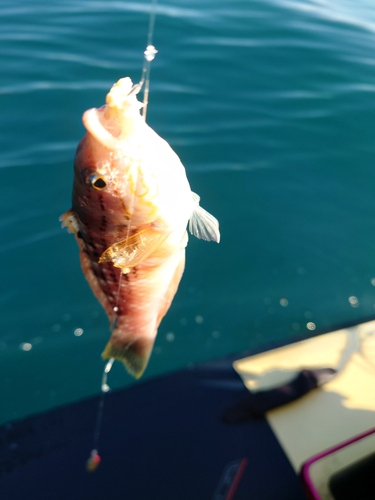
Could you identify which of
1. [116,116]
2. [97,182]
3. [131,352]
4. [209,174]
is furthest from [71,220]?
[209,174]

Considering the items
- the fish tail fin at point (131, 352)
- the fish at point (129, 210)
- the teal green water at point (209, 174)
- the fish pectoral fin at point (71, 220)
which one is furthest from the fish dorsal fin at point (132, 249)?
the teal green water at point (209, 174)

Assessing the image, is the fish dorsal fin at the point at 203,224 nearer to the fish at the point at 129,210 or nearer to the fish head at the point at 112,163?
the fish at the point at 129,210

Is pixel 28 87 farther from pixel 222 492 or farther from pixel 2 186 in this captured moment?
pixel 222 492

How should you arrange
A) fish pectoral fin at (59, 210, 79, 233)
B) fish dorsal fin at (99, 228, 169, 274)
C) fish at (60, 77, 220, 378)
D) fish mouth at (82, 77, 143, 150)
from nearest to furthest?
1. fish mouth at (82, 77, 143, 150)
2. fish at (60, 77, 220, 378)
3. fish dorsal fin at (99, 228, 169, 274)
4. fish pectoral fin at (59, 210, 79, 233)

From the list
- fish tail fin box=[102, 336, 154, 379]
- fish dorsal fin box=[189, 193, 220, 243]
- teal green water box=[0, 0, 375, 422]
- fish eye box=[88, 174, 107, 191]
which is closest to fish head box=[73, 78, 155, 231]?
fish eye box=[88, 174, 107, 191]

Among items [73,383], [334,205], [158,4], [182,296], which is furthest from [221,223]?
[158,4]

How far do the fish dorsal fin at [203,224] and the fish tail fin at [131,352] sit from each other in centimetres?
81

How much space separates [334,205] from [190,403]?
9.73 ft

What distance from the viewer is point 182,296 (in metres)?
4.23

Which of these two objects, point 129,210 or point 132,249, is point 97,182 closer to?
point 129,210

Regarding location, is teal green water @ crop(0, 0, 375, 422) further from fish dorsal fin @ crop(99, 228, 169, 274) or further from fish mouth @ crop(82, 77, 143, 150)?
fish mouth @ crop(82, 77, 143, 150)

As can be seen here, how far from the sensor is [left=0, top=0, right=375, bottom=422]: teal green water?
397 centimetres

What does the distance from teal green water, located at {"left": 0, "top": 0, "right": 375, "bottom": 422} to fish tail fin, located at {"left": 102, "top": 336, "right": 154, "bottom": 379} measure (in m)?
1.26

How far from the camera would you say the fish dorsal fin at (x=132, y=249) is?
1.86 metres
